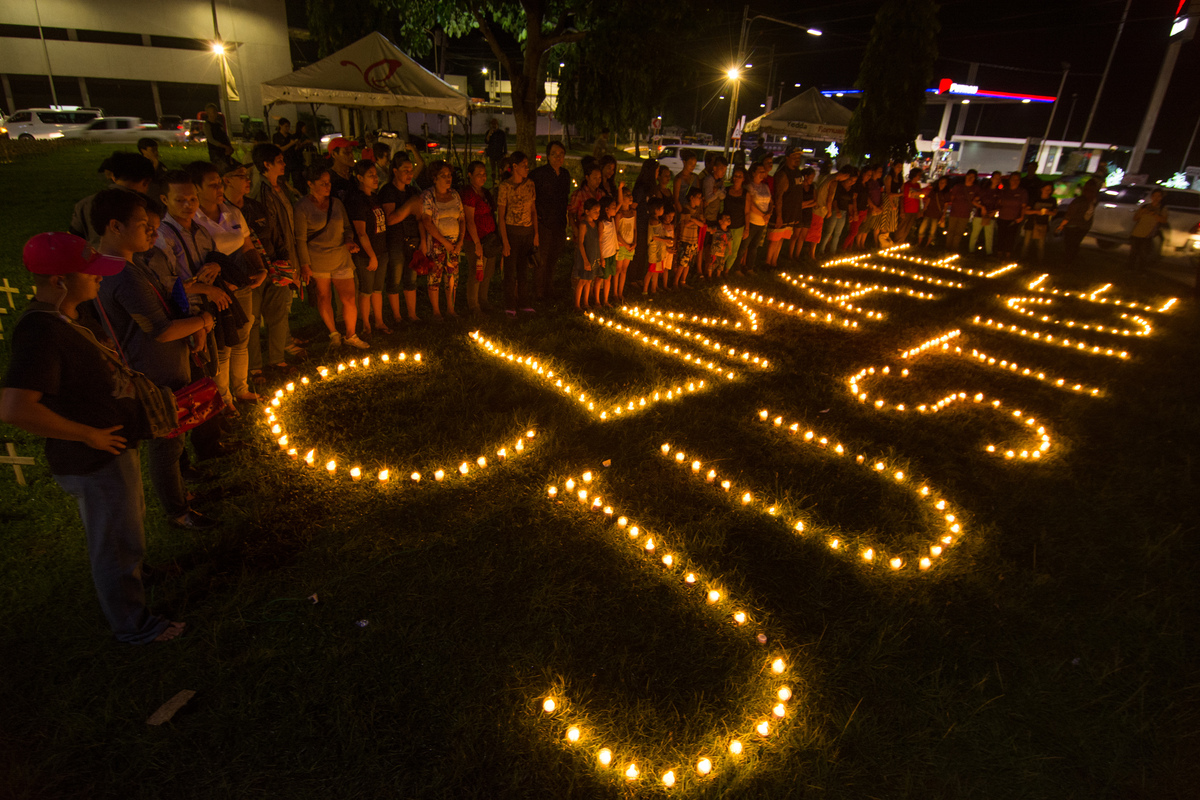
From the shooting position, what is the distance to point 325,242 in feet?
19.0

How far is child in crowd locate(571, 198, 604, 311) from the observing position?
24.6 ft

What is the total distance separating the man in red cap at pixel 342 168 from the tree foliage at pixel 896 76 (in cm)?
1536

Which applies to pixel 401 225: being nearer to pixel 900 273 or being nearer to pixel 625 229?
pixel 625 229

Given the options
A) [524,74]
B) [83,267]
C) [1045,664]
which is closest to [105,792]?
[83,267]

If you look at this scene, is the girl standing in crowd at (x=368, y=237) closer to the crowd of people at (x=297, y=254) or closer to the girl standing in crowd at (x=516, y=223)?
the crowd of people at (x=297, y=254)

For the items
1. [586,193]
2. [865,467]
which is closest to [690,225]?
[586,193]

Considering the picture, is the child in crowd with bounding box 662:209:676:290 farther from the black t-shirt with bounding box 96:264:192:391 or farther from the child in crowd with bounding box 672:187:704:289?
the black t-shirt with bounding box 96:264:192:391

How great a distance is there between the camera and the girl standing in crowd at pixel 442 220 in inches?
258

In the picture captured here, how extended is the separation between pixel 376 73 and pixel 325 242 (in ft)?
23.3

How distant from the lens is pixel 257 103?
39375mm

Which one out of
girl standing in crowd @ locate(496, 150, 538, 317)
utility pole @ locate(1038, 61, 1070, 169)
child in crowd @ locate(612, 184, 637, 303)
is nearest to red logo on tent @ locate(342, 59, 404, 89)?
girl standing in crowd @ locate(496, 150, 538, 317)

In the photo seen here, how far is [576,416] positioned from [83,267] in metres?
3.64

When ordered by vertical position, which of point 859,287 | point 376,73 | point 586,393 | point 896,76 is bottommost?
point 586,393

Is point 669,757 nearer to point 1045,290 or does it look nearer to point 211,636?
point 211,636
